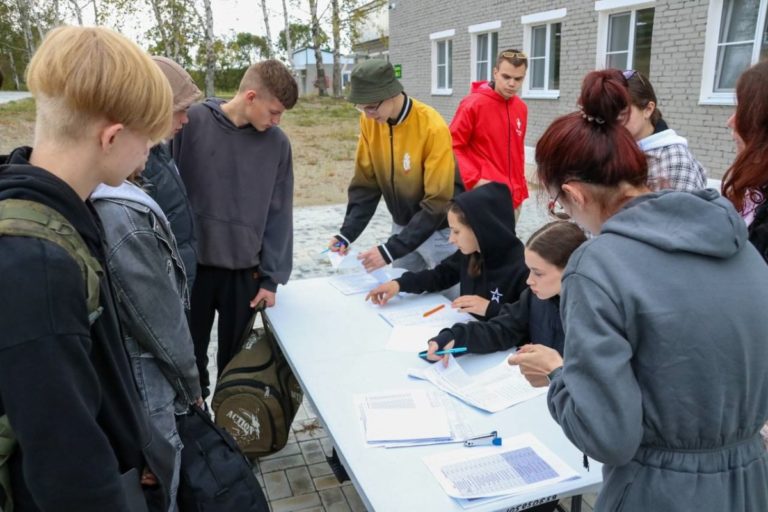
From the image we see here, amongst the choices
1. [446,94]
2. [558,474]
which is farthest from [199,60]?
[558,474]

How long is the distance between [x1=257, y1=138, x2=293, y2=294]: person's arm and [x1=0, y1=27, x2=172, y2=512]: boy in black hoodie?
5.50 feet

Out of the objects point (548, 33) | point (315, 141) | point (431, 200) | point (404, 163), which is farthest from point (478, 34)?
point (431, 200)

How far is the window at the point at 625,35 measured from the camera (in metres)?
8.27

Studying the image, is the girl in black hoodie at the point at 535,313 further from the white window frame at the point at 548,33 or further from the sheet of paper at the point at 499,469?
the white window frame at the point at 548,33

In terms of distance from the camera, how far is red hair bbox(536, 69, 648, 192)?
46.6 inches

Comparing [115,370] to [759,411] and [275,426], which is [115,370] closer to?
[759,411]

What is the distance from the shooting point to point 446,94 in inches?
566

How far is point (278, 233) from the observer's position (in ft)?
9.34

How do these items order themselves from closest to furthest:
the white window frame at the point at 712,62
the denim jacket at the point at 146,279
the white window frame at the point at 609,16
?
the denim jacket at the point at 146,279
the white window frame at the point at 712,62
the white window frame at the point at 609,16

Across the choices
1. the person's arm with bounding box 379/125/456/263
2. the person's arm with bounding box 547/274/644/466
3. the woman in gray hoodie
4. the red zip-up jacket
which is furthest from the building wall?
the person's arm with bounding box 547/274/644/466

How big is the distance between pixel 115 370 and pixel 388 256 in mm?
2003

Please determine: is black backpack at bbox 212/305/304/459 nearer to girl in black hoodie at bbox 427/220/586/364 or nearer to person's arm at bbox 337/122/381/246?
girl in black hoodie at bbox 427/220/586/364

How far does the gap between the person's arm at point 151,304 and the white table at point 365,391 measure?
468 mm

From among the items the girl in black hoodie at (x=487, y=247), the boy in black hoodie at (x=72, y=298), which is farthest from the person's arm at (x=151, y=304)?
the girl in black hoodie at (x=487, y=247)
